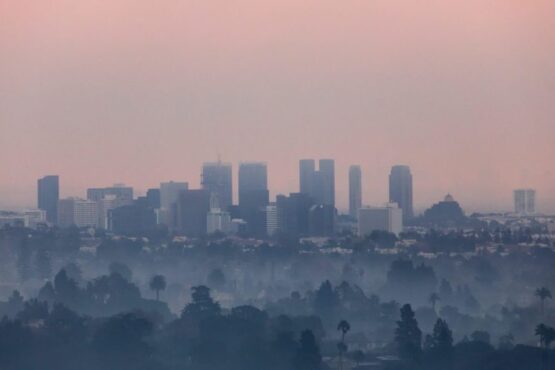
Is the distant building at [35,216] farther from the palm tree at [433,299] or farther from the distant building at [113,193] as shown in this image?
the palm tree at [433,299]

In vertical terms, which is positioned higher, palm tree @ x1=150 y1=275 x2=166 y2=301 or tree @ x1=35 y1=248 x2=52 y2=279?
tree @ x1=35 y1=248 x2=52 y2=279

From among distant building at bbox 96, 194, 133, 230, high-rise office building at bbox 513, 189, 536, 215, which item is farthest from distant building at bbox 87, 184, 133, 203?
high-rise office building at bbox 513, 189, 536, 215

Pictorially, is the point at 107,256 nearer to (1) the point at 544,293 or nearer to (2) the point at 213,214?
(2) the point at 213,214

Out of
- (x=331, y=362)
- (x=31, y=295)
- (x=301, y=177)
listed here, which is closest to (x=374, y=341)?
(x=331, y=362)

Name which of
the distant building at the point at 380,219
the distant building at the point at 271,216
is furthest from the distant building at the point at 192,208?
the distant building at the point at 380,219

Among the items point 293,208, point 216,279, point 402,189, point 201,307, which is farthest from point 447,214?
point 201,307

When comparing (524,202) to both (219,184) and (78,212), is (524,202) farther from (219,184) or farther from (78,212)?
(78,212)

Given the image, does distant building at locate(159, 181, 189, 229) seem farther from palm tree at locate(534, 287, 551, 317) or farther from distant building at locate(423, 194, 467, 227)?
palm tree at locate(534, 287, 551, 317)
